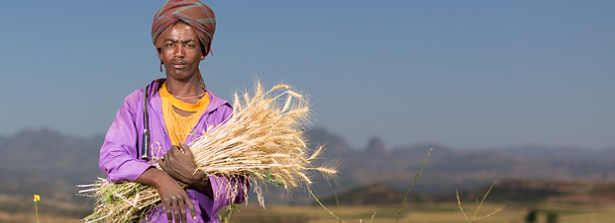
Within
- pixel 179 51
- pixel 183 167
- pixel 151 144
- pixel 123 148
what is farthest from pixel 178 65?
pixel 183 167

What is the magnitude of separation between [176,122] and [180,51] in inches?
19.9

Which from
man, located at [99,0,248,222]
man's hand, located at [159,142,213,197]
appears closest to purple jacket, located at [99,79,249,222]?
man, located at [99,0,248,222]

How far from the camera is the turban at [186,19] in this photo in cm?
395

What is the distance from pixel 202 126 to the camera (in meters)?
3.98

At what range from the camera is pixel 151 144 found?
3.86m

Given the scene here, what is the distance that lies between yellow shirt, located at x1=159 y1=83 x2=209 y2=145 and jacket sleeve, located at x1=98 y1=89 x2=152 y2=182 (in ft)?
0.64

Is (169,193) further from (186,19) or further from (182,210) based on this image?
(186,19)

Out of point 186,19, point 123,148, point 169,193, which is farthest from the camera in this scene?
point 186,19

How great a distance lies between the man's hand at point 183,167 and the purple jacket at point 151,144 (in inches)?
4.0

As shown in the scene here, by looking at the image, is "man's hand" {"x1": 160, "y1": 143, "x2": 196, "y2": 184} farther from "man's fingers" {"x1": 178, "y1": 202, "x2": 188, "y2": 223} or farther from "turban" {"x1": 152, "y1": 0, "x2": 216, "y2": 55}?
"turban" {"x1": 152, "y1": 0, "x2": 216, "y2": 55}

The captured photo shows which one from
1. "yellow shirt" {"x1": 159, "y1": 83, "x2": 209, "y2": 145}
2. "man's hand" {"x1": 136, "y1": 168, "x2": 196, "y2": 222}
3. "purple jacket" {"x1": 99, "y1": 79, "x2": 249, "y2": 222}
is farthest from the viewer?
"yellow shirt" {"x1": 159, "y1": 83, "x2": 209, "y2": 145}

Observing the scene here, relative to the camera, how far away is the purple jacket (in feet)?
12.1

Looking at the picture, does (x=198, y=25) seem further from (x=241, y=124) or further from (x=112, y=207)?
(x=112, y=207)

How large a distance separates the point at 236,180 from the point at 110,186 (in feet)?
2.84
